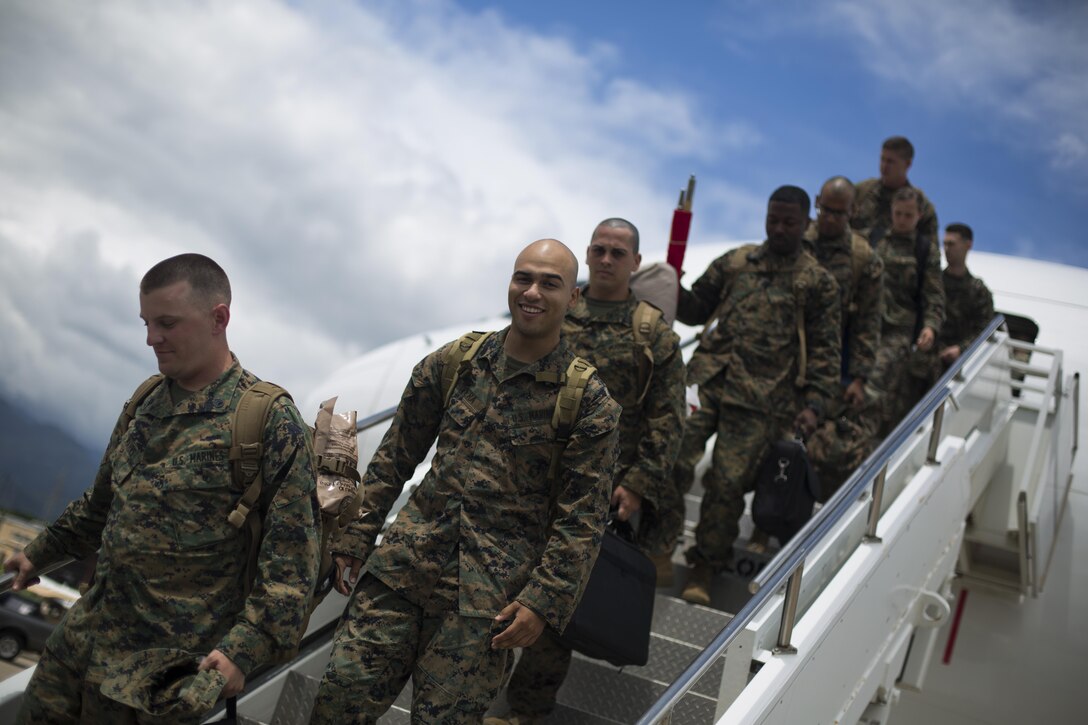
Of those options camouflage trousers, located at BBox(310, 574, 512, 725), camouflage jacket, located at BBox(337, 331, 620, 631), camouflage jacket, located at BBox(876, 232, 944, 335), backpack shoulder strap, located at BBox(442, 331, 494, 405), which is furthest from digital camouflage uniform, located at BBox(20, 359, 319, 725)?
camouflage jacket, located at BBox(876, 232, 944, 335)

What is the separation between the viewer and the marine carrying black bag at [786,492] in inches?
201

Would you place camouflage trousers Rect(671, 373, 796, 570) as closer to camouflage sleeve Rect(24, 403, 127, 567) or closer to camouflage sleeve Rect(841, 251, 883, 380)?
camouflage sleeve Rect(841, 251, 883, 380)

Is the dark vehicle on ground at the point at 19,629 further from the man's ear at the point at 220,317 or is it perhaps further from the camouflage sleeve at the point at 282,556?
the camouflage sleeve at the point at 282,556

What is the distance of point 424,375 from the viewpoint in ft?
11.2

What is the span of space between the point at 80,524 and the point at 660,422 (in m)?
2.16

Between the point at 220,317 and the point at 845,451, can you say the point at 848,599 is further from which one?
the point at 220,317

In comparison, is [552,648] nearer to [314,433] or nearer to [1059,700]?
[314,433]

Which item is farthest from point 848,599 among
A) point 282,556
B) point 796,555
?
point 282,556

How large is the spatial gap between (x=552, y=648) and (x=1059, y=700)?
4959 millimetres

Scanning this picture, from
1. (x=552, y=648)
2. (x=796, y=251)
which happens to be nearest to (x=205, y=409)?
(x=552, y=648)

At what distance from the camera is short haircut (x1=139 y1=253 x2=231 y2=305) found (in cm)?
281

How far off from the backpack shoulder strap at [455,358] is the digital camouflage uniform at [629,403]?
1.07 metres

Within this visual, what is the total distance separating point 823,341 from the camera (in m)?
5.37

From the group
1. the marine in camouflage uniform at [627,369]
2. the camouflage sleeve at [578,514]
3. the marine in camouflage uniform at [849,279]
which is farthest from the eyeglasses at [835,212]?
the camouflage sleeve at [578,514]
